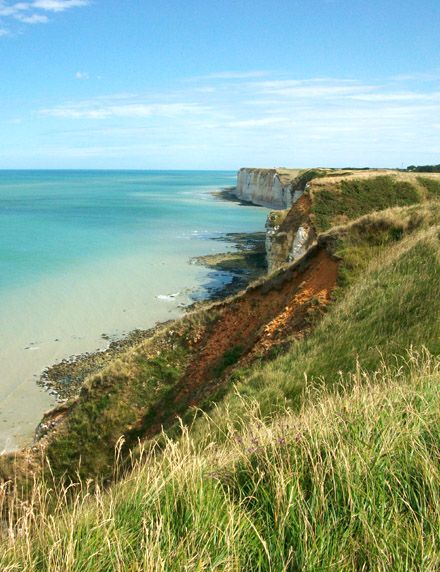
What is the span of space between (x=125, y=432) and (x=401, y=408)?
12.9m

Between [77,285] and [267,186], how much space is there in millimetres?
87257

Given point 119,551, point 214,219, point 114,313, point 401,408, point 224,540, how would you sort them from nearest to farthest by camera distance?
→ point 119,551, point 224,540, point 401,408, point 114,313, point 214,219

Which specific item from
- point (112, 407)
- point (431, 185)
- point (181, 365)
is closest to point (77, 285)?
point (181, 365)

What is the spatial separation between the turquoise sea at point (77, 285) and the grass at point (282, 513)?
18.9 m

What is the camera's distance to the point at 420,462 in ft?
14.0

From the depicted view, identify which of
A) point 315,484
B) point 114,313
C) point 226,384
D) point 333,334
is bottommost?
point 114,313

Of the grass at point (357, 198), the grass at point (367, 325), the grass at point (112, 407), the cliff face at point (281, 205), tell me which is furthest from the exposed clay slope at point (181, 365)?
the grass at point (357, 198)

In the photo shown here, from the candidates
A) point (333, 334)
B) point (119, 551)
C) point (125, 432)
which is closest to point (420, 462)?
point (119, 551)

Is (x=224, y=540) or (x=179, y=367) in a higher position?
(x=224, y=540)

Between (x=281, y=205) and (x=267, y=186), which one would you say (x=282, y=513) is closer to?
(x=281, y=205)

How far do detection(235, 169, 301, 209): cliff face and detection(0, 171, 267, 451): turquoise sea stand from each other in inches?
948

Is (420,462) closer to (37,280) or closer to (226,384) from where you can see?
(226,384)

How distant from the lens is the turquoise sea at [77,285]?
28375 millimetres

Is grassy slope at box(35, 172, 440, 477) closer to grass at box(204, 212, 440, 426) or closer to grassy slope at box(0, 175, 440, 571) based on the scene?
grass at box(204, 212, 440, 426)
